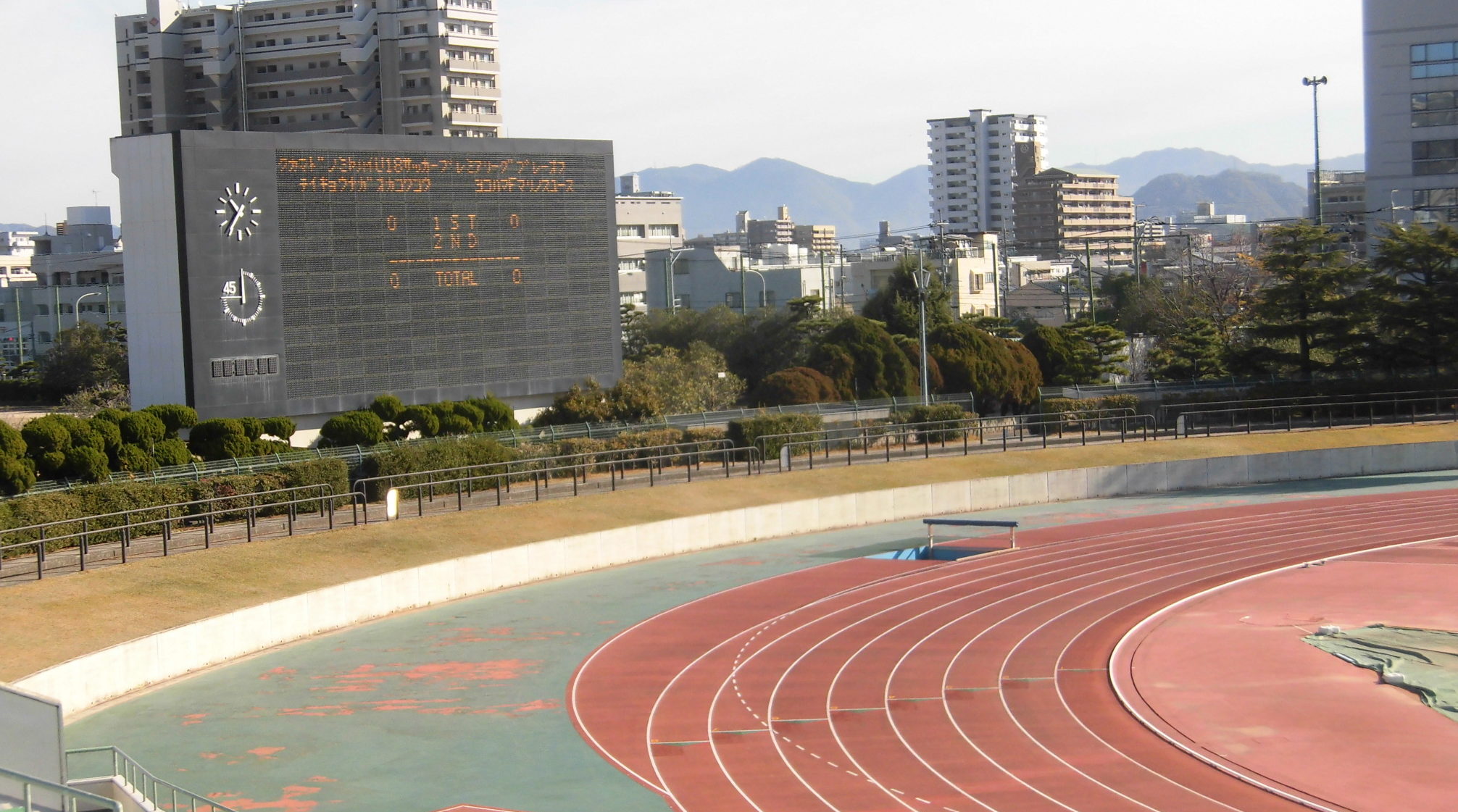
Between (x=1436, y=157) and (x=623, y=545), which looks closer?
(x=623, y=545)

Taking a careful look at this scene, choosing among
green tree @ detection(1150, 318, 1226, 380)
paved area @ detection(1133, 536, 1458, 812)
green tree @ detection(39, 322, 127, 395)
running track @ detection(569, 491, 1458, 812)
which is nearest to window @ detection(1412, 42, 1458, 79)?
green tree @ detection(1150, 318, 1226, 380)

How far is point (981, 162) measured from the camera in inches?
7106

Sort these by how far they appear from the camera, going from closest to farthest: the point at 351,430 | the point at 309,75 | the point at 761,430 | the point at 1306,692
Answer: the point at 1306,692
the point at 351,430
the point at 761,430
the point at 309,75

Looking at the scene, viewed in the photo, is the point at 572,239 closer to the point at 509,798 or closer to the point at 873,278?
the point at 509,798

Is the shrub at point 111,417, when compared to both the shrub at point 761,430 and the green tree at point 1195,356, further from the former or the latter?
the green tree at point 1195,356

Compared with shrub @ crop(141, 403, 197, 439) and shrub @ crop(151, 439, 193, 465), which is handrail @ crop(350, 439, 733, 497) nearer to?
shrub @ crop(151, 439, 193, 465)

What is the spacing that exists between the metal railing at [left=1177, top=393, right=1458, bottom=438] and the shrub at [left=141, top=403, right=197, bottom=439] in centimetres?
2846

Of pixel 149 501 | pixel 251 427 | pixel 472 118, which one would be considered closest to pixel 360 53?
pixel 472 118

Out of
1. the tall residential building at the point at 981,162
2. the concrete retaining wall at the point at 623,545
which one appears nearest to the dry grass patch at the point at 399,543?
the concrete retaining wall at the point at 623,545

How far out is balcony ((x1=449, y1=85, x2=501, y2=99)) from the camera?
9312 cm

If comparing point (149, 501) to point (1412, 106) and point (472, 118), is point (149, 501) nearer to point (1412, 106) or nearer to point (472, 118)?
point (1412, 106)

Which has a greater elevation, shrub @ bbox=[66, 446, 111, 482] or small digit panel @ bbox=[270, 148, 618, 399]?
small digit panel @ bbox=[270, 148, 618, 399]

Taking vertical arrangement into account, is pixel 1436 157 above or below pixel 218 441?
above

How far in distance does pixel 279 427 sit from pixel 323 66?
6676 cm
